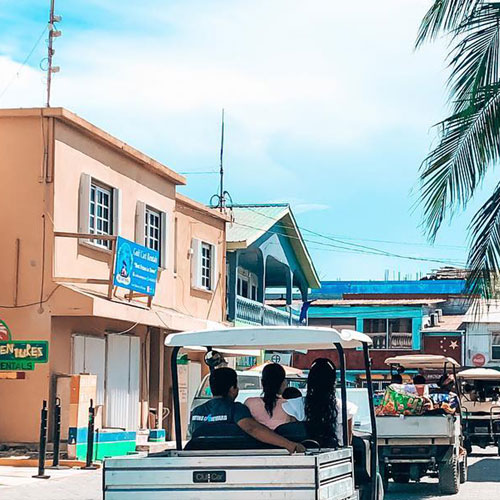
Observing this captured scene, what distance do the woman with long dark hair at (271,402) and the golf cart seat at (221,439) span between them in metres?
0.29

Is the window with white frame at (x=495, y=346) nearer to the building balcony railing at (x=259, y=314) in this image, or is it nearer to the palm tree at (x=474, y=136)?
the building balcony railing at (x=259, y=314)

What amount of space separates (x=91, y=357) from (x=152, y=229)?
4.75 metres

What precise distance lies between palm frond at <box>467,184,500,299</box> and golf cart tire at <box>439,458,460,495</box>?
5183mm

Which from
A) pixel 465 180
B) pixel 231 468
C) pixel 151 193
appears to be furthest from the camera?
pixel 151 193

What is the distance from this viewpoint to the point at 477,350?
5494 centimetres

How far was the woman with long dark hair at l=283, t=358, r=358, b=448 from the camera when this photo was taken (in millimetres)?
9336

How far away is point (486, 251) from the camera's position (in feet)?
39.0

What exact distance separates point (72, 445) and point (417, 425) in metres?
6.65

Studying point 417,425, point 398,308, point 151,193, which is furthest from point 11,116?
point 398,308

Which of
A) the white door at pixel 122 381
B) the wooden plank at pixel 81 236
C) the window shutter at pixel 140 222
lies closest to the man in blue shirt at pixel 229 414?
the wooden plank at pixel 81 236

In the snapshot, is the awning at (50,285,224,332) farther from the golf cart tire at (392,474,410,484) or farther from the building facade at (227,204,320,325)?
the building facade at (227,204,320,325)

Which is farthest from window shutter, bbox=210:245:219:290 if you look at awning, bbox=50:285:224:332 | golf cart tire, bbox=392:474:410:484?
golf cart tire, bbox=392:474:410:484

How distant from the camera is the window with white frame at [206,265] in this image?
3019 centimetres

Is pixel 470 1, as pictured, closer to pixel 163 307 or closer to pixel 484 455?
pixel 163 307
